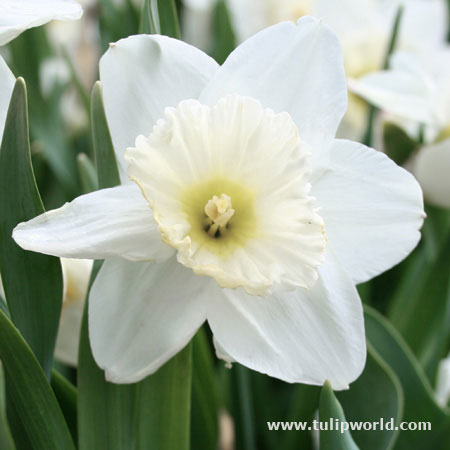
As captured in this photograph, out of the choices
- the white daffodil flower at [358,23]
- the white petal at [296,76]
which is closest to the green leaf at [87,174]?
the white petal at [296,76]

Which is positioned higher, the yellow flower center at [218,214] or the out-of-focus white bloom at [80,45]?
the yellow flower center at [218,214]

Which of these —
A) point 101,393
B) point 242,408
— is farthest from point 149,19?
point 242,408

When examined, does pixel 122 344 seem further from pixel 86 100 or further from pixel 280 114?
pixel 86 100

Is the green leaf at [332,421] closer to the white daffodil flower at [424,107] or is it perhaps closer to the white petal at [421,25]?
the white daffodil flower at [424,107]

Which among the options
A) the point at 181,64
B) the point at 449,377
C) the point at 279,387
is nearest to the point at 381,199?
the point at 181,64

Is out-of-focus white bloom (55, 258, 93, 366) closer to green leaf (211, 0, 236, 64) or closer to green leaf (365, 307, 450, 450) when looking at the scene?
green leaf (365, 307, 450, 450)
